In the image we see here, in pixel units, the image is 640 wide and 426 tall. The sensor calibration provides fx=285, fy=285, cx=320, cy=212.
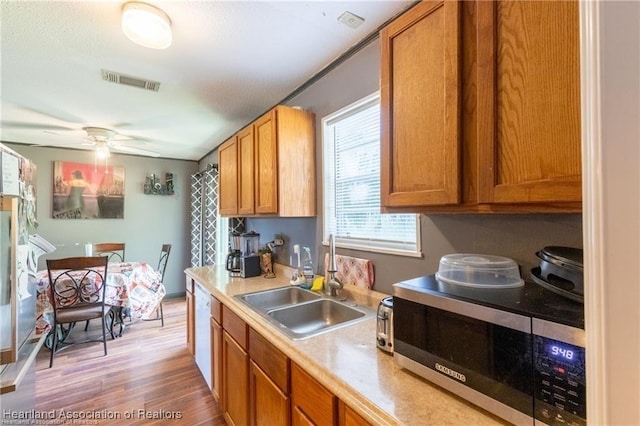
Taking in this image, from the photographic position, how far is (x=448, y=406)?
0.76 meters

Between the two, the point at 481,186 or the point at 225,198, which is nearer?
the point at 481,186

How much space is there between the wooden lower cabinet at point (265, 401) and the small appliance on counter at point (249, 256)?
100cm

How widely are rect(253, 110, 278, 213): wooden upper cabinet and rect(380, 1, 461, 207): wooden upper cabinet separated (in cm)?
104

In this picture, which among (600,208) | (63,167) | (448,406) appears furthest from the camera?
(63,167)

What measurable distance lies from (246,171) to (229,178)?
497mm

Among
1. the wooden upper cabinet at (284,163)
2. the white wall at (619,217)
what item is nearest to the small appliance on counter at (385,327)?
the white wall at (619,217)

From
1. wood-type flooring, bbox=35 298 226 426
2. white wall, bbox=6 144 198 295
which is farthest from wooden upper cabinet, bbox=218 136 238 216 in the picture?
white wall, bbox=6 144 198 295

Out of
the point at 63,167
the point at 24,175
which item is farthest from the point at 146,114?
the point at 63,167

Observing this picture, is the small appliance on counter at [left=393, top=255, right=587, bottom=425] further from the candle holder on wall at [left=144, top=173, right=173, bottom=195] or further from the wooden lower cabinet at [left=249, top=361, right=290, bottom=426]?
the candle holder on wall at [left=144, top=173, right=173, bottom=195]

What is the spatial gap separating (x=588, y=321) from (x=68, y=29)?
2.38 metres

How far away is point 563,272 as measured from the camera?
735 millimetres

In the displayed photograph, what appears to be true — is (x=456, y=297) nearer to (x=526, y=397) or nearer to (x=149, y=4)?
(x=526, y=397)

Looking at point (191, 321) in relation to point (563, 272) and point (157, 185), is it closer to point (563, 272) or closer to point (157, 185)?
point (563, 272)

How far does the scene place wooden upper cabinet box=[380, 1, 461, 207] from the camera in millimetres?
900
